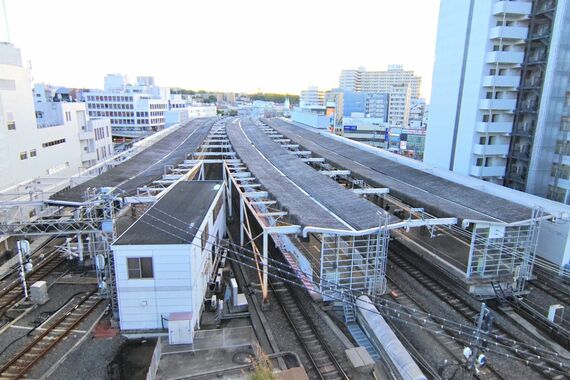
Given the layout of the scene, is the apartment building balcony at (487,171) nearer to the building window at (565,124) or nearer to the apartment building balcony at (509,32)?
the building window at (565,124)

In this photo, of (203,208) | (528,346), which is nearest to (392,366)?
(528,346)

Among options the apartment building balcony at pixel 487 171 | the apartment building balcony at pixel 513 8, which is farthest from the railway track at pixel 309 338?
the apartment building balcony at pixel 513 8

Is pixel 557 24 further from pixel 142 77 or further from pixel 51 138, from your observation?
pixel 142 77

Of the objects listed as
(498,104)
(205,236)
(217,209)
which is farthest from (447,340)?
(498,104)

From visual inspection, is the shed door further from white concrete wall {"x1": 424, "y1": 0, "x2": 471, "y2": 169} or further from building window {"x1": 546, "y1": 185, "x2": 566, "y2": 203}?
building window {"x1": 546, "y1": 185, "x2": 566, "y2": 203}

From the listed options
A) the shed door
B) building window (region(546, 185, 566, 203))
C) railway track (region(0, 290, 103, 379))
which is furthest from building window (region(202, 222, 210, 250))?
building window (region(546, 185, 566, 203))

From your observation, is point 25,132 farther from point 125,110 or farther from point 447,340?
point 125,110
